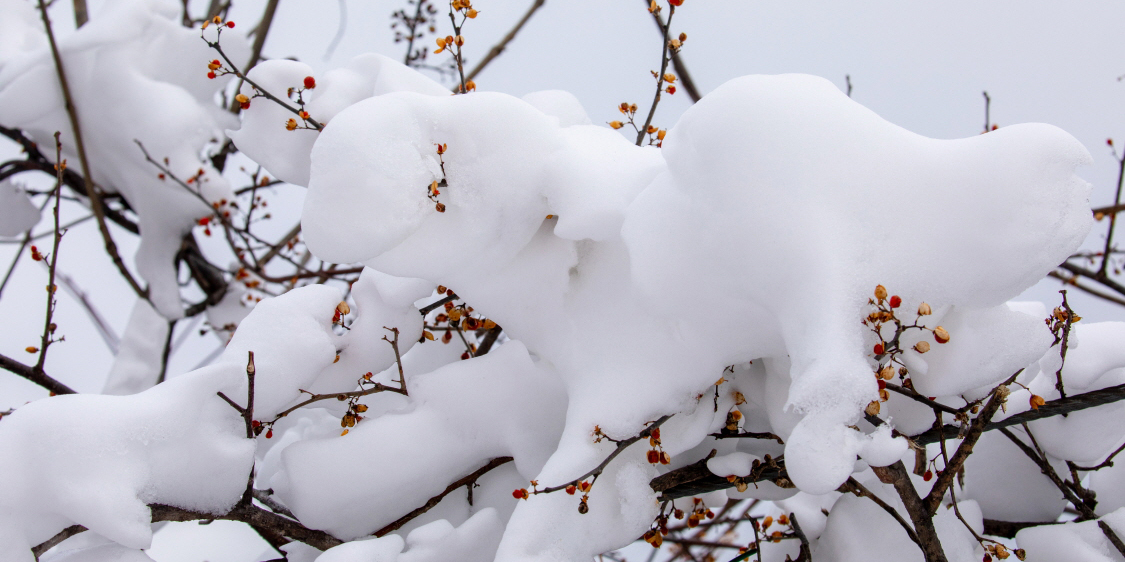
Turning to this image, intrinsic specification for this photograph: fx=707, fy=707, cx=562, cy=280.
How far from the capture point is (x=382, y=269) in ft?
4.11

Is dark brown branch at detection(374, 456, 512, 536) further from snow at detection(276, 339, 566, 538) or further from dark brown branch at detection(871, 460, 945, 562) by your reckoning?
dark brown branch at detection(871, 460, 945, 562)

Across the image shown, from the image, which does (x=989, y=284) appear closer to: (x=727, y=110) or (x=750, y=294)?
(x=750, y=294)

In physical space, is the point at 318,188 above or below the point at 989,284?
above

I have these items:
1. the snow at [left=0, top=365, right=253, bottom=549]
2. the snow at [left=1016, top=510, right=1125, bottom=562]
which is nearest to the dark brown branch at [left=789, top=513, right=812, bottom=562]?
the snow at [left=1016, top=510, right=1125, bottom=562]

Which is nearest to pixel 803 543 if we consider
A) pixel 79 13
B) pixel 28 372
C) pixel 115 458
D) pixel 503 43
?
pixel 115 458

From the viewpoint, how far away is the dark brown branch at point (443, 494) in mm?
1466

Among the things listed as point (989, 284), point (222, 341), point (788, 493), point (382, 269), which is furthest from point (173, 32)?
point (989, 284)

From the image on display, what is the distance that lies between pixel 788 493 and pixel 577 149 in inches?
32.1

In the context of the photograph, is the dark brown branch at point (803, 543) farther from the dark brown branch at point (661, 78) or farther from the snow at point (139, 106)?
the snow at point (139, 106)

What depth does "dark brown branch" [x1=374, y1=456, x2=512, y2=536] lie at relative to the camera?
147 centimetres

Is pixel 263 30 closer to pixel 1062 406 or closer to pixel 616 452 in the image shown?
pixel 616 452

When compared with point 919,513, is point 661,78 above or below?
above

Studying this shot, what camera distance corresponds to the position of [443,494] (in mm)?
1494

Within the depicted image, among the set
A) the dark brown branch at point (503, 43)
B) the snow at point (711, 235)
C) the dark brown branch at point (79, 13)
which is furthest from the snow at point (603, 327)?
the dark brown branch at point (79, 13)
